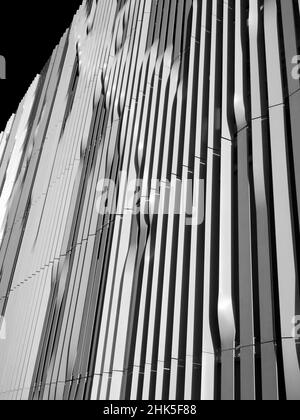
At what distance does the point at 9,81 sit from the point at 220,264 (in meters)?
15.8

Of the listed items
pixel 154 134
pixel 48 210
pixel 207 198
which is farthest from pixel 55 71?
pixel 207 198

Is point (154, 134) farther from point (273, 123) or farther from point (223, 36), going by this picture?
point (273, 123)

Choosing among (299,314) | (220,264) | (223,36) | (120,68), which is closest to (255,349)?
(299,314)

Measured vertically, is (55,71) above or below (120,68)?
above

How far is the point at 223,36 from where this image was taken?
632 cm

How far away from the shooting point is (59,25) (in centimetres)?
1559

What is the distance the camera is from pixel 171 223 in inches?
243

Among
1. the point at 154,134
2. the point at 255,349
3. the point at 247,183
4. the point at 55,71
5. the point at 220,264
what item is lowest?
the point at 255,349

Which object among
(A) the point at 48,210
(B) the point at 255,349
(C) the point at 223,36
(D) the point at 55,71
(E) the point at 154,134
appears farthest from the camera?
(D) the point at 55,71

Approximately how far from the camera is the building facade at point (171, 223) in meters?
4.39

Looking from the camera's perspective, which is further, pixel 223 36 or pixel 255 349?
pixel 223 36

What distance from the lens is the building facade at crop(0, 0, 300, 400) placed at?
4395 millimetres
